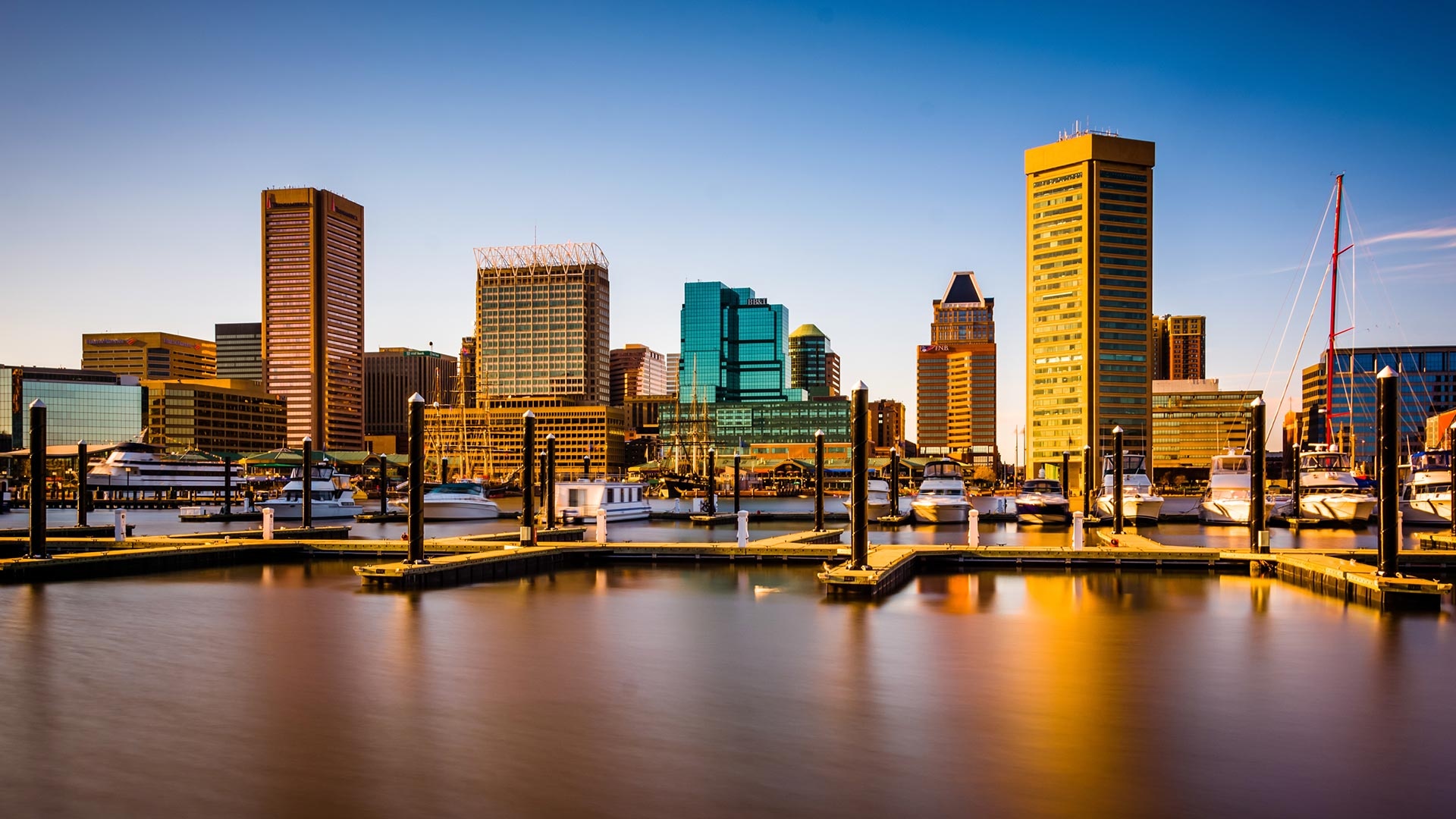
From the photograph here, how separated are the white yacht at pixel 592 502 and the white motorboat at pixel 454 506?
7053 millimetres

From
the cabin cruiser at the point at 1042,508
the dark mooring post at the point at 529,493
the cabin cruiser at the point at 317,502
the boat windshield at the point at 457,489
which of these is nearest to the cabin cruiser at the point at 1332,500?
the cabin cruiser at the point at 1042,508

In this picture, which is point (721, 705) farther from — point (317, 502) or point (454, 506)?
point (317, 502)

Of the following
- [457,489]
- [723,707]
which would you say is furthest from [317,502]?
[723,707]

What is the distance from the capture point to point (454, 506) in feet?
310

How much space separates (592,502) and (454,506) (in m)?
13.2

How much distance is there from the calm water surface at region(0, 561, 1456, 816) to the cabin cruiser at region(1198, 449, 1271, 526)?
48.3m

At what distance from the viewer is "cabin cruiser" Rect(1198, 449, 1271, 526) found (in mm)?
80000

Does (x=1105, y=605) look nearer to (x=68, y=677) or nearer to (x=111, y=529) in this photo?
(x=68, y=677)

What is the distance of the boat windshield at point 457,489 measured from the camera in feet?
316

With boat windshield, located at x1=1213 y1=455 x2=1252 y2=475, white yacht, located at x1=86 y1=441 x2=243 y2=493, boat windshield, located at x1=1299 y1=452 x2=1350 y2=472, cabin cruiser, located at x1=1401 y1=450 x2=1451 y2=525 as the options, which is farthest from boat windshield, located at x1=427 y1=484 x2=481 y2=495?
cabin cruiser, located at x1=1401 y1=450 x2=1451 y2=525

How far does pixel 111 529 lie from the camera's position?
65.0m

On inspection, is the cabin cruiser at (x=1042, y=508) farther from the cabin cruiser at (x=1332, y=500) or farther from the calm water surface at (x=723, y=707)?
the calm water surface at (x=723, y=707)

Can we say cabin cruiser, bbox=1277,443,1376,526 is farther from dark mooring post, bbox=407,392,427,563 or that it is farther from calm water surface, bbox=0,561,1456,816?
dark mooring post, bbox=407,392,427,563

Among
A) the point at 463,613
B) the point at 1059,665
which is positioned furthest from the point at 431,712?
the point at 1059,665
